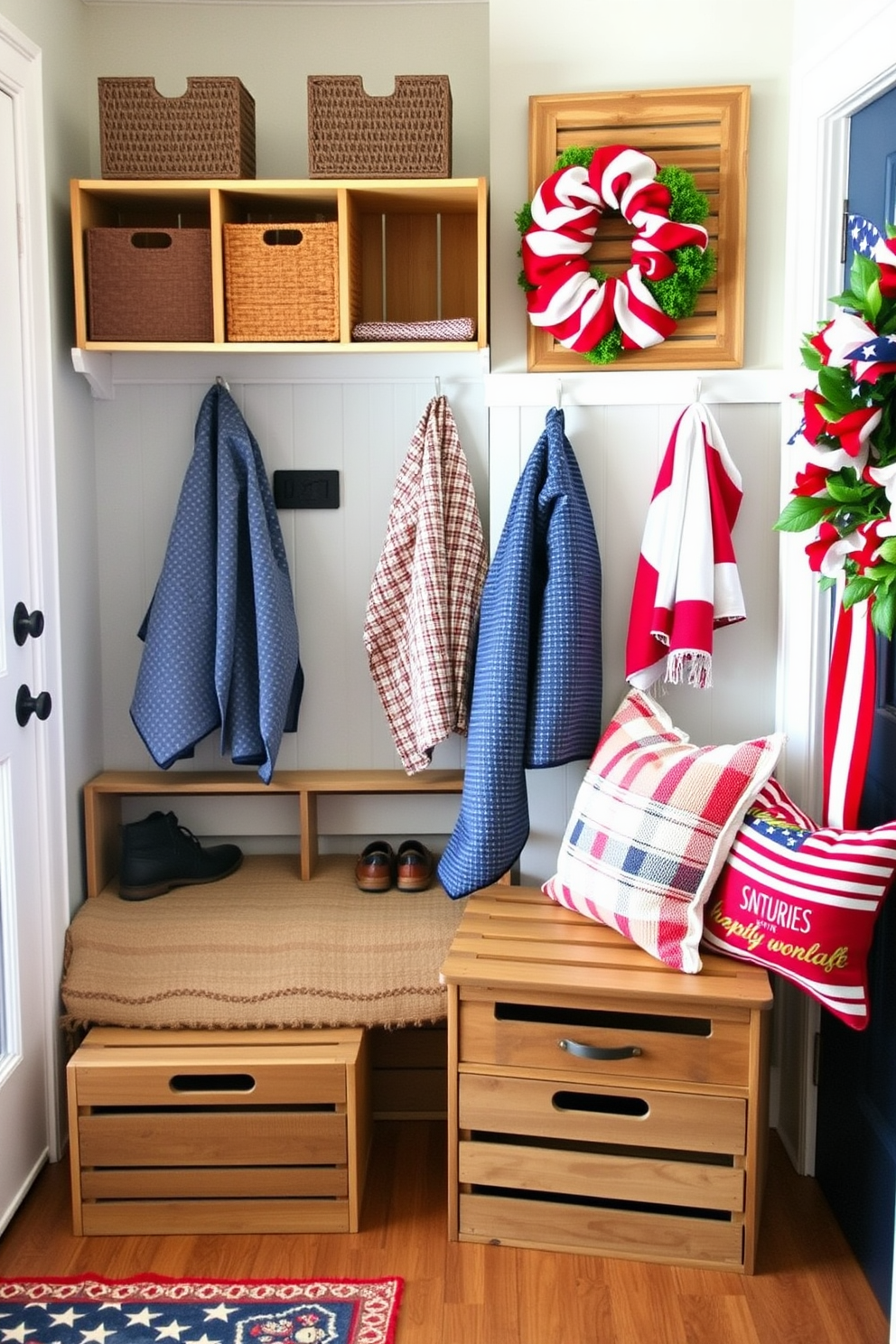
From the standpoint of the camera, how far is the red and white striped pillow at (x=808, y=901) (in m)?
1.95

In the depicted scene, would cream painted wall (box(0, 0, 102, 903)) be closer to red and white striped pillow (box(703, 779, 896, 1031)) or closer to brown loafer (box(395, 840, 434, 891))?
brown loafer (box(395, 840, 434, 891))

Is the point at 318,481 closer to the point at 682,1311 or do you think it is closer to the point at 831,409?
the point at 831,409

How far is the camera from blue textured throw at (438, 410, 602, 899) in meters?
2.34

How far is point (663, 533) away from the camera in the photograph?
236 cm

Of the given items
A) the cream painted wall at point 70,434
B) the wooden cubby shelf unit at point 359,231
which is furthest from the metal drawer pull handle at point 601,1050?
Answer: the wooden cubby shelf unit at point 359,231

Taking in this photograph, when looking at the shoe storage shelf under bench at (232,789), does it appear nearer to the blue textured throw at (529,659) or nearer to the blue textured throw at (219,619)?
the blue textured throw at (219,619)

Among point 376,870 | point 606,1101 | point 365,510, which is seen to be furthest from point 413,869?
point 365,510

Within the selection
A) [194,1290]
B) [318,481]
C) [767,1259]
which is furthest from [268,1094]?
[318,481]

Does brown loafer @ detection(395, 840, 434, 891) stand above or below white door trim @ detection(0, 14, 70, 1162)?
below

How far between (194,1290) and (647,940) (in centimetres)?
96

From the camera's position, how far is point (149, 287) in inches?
95.7

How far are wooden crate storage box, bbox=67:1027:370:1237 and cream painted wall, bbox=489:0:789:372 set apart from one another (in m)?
1.64

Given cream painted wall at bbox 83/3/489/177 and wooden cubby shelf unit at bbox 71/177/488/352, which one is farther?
cream painted wall at bbox 83/3/489/177

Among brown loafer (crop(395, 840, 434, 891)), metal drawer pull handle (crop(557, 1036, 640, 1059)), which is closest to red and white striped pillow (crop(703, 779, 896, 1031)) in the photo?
metal drawer pull handle (crop(557, 1036, 640, 1059))
